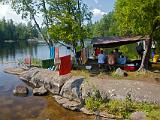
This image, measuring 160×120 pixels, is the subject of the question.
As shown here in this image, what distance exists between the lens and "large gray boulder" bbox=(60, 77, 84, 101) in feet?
56.4

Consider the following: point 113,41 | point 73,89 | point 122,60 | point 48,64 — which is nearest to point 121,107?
point 73,89

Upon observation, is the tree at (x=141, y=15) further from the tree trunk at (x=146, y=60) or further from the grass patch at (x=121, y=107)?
the grass patch at (x=121, y=107)

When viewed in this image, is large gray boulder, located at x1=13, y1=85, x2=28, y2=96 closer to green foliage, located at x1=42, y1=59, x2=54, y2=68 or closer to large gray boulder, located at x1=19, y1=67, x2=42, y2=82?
large gray boulder, located at x1=19, y1=67, x2=42, y2=82

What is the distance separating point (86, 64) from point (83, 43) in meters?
2.11

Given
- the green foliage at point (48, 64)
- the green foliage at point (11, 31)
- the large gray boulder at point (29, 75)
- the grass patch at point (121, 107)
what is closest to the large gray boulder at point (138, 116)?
the grass patch at point (121, 107)

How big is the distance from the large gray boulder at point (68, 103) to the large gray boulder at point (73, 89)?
1.06 feet

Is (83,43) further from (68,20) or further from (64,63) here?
(64,63)

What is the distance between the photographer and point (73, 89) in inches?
692

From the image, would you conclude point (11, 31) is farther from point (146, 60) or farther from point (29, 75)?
point (146, 60)

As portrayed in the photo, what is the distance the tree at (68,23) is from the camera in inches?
914

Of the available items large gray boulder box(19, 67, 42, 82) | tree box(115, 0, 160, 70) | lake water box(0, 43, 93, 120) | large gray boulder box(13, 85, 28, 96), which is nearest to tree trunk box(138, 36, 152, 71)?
tree box(115, 0, 160, 70)

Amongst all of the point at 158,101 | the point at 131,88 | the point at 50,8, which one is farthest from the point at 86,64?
the point at 158,101

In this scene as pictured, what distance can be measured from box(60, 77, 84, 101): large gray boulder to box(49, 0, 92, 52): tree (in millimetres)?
5614

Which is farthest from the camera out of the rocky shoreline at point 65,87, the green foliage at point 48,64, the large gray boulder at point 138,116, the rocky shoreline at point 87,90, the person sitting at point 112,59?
the green foliage at point 48,64
